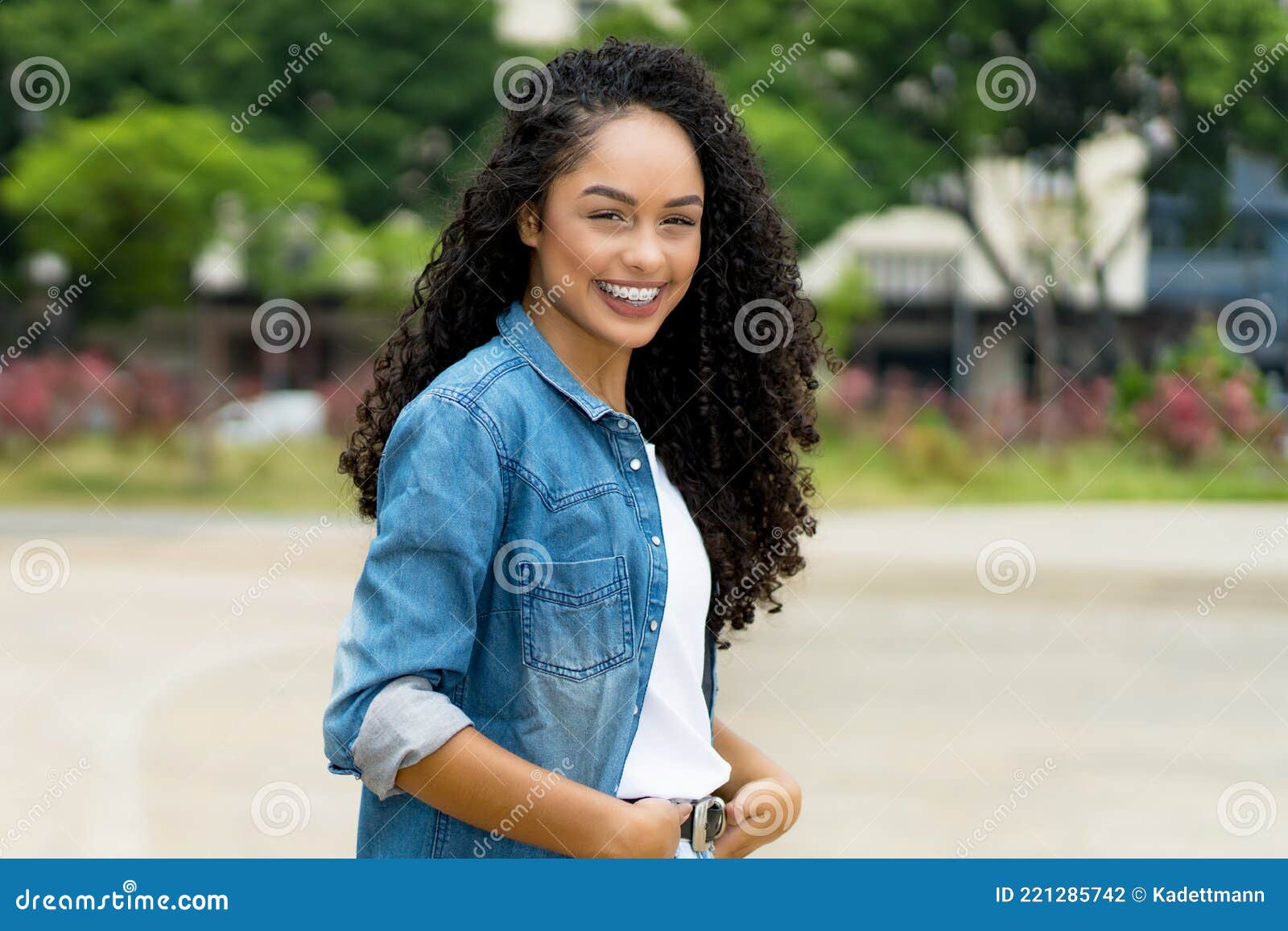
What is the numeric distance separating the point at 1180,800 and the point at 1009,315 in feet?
89.3

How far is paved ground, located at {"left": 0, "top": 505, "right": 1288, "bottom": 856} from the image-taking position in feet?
17.2

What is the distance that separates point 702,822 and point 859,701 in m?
5.62

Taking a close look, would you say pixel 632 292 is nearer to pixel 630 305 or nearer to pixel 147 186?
pixel 630 305

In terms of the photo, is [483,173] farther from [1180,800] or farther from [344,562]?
[344,562]

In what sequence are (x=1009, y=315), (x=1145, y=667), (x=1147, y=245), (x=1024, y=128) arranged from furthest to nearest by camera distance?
(x=1147, y=245) → (x=1009, y=315) → (x=1024, y=128) → (x=1145, y=667)

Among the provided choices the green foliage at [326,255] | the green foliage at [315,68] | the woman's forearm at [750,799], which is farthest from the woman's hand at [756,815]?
the green foliage at [315,68]

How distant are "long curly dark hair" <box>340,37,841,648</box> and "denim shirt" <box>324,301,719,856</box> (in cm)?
17

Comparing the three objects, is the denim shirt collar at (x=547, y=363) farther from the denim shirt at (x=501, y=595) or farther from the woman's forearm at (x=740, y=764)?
the woman's forearm at (x=740, y=764)

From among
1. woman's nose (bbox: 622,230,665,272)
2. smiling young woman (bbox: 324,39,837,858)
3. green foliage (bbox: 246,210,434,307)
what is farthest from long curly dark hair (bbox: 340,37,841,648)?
green foliage (bbox: 246,210,434,307)

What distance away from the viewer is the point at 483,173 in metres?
1.88

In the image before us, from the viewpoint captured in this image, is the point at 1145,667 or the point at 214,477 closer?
the point at 1145,667

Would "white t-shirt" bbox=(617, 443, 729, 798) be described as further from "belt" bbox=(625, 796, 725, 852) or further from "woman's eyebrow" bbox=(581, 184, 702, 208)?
"woman's eyebrow" bbox=(581, 184, 702, 208)

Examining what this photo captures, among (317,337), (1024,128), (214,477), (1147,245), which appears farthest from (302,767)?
(1147,245)

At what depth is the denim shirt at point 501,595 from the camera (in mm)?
1507
